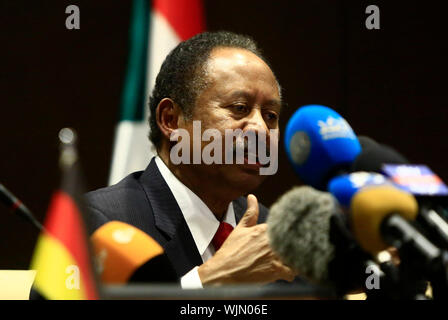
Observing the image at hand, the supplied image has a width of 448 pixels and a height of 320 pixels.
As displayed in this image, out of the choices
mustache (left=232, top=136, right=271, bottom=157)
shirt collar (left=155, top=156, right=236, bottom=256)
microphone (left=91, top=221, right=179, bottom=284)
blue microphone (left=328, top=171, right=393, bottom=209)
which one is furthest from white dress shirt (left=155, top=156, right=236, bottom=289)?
blue microphone (left=328, top=171, right=393, bottom=209)

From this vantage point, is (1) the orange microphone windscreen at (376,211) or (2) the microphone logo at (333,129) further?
(2) the microphone logo at (333,129)

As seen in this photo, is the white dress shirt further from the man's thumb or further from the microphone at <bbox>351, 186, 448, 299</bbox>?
the microphone at <bbox>351, 186, 448, 299</bbox>

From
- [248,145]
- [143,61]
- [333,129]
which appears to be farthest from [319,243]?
[143,61]

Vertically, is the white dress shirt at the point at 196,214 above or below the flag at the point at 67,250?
below

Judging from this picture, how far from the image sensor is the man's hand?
1.19 metres

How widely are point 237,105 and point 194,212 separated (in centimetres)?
29

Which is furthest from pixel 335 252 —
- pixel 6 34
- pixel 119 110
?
pixel 6 34

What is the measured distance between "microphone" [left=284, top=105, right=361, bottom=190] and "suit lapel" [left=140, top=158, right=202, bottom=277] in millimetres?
579

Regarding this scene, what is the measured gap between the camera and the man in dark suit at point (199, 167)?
1.44 metres

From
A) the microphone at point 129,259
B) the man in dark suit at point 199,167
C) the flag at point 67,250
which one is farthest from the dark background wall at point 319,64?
the microphone at point 129,259

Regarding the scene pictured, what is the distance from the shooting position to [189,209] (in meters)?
1.51

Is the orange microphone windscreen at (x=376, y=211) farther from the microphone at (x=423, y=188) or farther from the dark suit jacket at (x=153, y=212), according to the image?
the dark suit jacket at (x=153, y=212)

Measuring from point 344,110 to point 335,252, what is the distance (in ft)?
5.81

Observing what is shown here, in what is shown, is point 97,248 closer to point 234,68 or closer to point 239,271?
point 239,271
